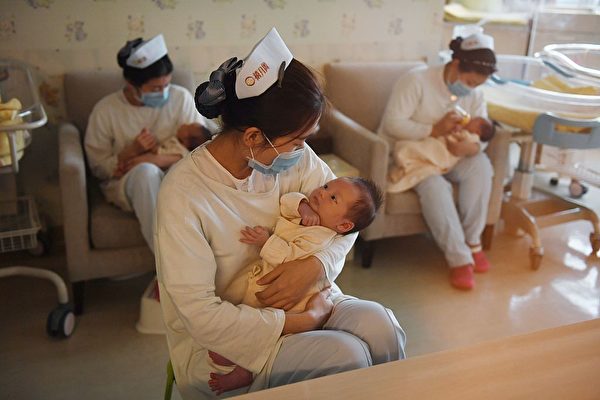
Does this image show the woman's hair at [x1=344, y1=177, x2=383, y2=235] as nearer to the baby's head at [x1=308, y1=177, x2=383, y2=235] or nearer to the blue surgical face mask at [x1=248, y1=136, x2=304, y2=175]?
the baby's head at [x1=308, y1=177, x2=383, y2=235]

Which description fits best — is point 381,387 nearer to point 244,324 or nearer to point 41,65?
point 244,324

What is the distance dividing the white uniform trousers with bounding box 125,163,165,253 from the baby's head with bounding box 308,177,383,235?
86 centimetres

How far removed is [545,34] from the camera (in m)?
3.71

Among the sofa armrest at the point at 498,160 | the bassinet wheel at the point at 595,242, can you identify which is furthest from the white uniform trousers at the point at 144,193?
the bassinet wheel at the point at 595,242

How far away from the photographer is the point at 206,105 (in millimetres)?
1268

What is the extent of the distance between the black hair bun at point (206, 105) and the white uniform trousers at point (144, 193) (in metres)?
0.92

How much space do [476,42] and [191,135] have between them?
1.28m

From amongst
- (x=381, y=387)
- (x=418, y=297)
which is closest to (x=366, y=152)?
(x=418, y=297)

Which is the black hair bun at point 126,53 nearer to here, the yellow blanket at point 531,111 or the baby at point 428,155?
the baby at point 428,155

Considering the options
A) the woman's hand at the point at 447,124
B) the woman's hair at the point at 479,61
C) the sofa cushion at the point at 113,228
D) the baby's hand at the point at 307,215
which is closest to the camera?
the baby's hand at the point at 307,215

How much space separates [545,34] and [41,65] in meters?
2.91

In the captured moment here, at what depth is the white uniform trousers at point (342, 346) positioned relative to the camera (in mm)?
1279

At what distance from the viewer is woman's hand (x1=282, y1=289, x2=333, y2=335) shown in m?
1.34

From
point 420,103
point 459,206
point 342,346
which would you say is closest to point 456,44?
point 420,103
